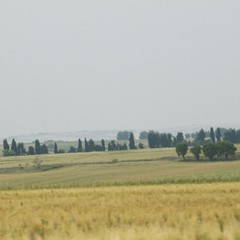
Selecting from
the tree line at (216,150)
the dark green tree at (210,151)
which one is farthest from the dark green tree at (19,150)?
the dark green tree at (210,151)

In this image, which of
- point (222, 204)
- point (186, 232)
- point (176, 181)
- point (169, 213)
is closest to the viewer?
point (186, 232)

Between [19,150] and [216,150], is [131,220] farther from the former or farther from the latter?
[19,150]

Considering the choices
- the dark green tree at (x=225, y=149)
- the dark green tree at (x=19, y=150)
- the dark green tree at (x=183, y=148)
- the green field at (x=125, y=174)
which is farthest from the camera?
the dark green tree at (x=19, y=150)

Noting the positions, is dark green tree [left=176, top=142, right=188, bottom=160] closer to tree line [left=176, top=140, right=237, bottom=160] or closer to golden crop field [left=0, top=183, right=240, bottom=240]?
tree line [left=176, top=140, right=237, bottom=160]

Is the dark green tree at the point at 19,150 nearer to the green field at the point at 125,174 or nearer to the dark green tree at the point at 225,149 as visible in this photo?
the green field at the point at 125,174

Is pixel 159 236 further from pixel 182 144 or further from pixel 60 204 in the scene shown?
pixel 182 144

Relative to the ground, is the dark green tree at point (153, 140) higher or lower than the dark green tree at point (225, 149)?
higher

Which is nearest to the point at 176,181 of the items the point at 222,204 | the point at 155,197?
the point at 155,197

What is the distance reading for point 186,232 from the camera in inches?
396

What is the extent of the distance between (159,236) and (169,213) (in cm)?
709

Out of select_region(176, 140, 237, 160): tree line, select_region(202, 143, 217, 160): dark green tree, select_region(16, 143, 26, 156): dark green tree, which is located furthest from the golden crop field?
select_region(16, 143, 26, 156): dark green tree

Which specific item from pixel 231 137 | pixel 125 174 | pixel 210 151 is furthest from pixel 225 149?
pixel 231 137

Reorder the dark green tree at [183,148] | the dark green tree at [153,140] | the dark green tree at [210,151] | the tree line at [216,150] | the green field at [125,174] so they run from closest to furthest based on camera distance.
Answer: the green field at [125,174]
the dark green tree at [210,151]
the tree line at [216,150]
the dark green tree at [183,148]
the dark green tree at [153,140]

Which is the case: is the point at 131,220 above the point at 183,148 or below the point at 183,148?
below
